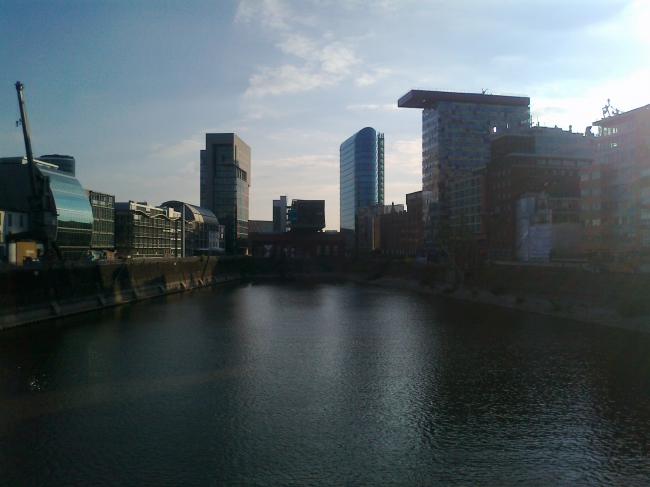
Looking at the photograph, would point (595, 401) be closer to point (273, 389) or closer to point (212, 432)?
point (273, 389)

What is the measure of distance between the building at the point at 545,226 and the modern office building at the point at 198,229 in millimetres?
70248

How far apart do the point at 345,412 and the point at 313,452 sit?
3.49 m

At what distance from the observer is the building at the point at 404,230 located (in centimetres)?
14000

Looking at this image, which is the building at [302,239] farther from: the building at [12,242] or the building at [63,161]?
the building at [63,161]

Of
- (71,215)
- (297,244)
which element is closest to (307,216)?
(297,244)

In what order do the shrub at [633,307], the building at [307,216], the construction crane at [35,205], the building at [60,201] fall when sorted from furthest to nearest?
the building at [307,216]
the building at [60,201]
the construction crane at [35,205]
the shrub at [633,307]

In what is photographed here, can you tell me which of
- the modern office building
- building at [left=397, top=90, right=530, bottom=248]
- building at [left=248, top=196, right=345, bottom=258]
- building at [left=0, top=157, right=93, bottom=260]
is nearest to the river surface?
building at [left=0, top=157, right=93, bottom=260]

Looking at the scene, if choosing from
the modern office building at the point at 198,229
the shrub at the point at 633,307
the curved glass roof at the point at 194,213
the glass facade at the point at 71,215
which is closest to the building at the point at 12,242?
the glass facade at the point at 71,215

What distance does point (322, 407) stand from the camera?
56.3 ft

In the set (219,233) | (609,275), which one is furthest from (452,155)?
(609,275)

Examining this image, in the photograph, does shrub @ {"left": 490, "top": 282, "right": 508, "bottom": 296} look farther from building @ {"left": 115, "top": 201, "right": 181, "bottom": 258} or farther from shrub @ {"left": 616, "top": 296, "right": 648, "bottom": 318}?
building @ {"left": 115, "top": 201, "right": 181, "bottom": 258}

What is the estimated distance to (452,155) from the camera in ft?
452

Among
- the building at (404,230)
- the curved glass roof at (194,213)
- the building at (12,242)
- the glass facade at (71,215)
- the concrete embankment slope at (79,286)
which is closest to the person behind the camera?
the concrete embankment slope at (79,286)

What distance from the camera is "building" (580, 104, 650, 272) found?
55.3 meters
